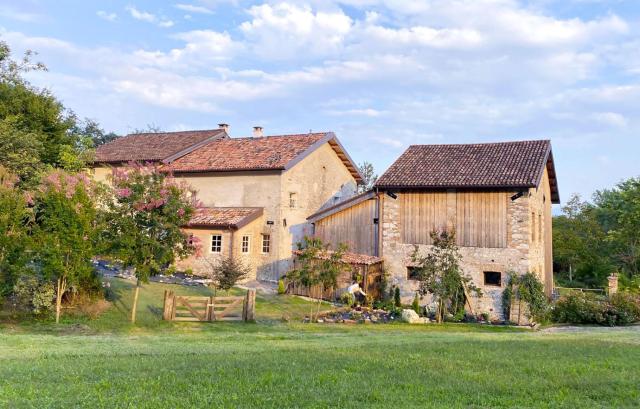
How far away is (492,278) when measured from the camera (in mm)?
23234

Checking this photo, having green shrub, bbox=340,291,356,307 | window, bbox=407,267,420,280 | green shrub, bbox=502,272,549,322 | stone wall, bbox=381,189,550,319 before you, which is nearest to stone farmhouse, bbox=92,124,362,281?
green shrub, bbox=340,291,356,307

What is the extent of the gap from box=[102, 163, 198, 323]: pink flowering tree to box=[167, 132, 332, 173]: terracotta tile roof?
39.7 ft

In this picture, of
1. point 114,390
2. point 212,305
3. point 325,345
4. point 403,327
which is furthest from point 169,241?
point 114,390

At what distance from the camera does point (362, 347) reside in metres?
11.6

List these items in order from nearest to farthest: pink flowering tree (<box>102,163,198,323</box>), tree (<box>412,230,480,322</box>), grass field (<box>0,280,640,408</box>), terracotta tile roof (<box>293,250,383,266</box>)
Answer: grass field (<box>0,280,640,408</box>), pink flowering tree (<box>102,163,198,323</box>), tree (<box>412,230,480,322</box>), terracotta tile roof (<box>293,250,383,266</box>)

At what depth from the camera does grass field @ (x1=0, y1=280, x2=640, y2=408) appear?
22.5 ft

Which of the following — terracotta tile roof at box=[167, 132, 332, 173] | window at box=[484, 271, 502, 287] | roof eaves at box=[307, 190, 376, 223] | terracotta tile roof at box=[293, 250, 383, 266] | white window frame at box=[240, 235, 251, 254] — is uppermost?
terracotta tile roof at box=[167, 132, 332, 173]

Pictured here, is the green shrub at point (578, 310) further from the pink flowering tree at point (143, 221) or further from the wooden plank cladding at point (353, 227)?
the pink flowering tree at point (143, 221)

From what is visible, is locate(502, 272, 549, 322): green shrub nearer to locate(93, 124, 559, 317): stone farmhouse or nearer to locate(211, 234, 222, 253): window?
locate(93, 124, 559, 317): stone farmhouse

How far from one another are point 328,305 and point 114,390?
17367 millimetres

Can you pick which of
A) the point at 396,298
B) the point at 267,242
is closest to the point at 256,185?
the point at 267,242

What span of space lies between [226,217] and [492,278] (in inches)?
552

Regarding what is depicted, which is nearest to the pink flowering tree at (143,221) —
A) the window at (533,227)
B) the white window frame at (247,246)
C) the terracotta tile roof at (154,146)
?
the white window frame at (247,246)

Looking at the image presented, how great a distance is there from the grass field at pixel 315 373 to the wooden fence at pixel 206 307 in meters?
4.10
